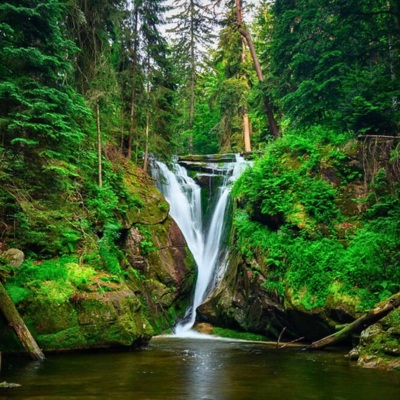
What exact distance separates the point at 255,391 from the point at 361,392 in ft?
5.20

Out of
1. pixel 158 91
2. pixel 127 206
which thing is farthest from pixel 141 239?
pixel 158 91

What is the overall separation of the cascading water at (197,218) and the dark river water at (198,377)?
21.9 feet

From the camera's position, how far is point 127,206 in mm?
16328

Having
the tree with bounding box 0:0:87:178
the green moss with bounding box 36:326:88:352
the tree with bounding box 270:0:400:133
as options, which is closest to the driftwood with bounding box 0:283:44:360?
the green moss with bounding box 36:326:88:352

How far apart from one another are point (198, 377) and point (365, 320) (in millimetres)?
4065

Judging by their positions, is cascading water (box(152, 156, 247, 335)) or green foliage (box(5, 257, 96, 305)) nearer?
green foliage (box(5, 257, 96, 305))

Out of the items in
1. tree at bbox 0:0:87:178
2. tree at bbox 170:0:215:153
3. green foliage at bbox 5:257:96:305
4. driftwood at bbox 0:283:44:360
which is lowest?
driftwood at bbox 0:283:44:360

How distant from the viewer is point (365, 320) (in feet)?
29.9

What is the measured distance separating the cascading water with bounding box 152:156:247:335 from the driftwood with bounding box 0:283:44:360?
749 cm

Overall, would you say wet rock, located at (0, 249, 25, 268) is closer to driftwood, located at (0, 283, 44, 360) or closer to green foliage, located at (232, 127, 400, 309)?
driftwood, located at (0, 283, 44, 360)

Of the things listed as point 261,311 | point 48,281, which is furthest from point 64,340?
point 261,311

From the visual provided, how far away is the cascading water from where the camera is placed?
17.4 metres

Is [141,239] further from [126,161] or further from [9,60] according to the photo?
[9,60]

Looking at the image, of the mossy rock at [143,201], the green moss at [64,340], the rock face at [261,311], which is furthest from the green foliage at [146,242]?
the green moss at [64,340]
